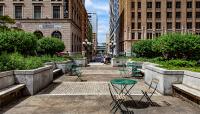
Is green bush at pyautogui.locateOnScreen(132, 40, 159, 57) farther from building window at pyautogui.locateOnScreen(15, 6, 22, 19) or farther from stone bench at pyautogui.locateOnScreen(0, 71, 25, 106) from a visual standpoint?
stone bench at pyautogui.locateOnScreen(0, 71, 25, 106)

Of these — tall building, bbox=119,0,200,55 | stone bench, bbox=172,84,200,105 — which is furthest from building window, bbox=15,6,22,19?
stone bench, bbox=172,84,200,105

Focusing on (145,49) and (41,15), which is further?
(41,15)

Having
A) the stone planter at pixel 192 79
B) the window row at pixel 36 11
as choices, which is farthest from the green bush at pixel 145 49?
the stone planter at pixel 192 79

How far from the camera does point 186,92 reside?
10.8 metres

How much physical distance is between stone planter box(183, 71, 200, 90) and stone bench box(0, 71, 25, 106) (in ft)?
24.1

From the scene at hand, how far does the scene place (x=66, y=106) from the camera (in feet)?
33.6

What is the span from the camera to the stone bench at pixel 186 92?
1007 cm

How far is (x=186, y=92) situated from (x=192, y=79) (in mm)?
976

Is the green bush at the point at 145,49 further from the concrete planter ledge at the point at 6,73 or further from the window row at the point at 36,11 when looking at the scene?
the concrete planter ledge at the point at 6,73

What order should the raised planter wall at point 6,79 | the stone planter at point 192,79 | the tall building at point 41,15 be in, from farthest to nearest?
the tall building at point 41,15, the raised planter wall at point 6,79, the stone planter at point 192,79

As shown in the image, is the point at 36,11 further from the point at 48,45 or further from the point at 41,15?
the point at 48,45

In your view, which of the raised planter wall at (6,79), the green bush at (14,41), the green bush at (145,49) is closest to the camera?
the raised planter wall at (6,79)

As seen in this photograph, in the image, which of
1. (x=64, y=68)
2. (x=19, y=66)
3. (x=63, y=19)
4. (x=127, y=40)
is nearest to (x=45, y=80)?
(x=19, y=66)

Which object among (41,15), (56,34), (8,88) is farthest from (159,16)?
(8,88)
